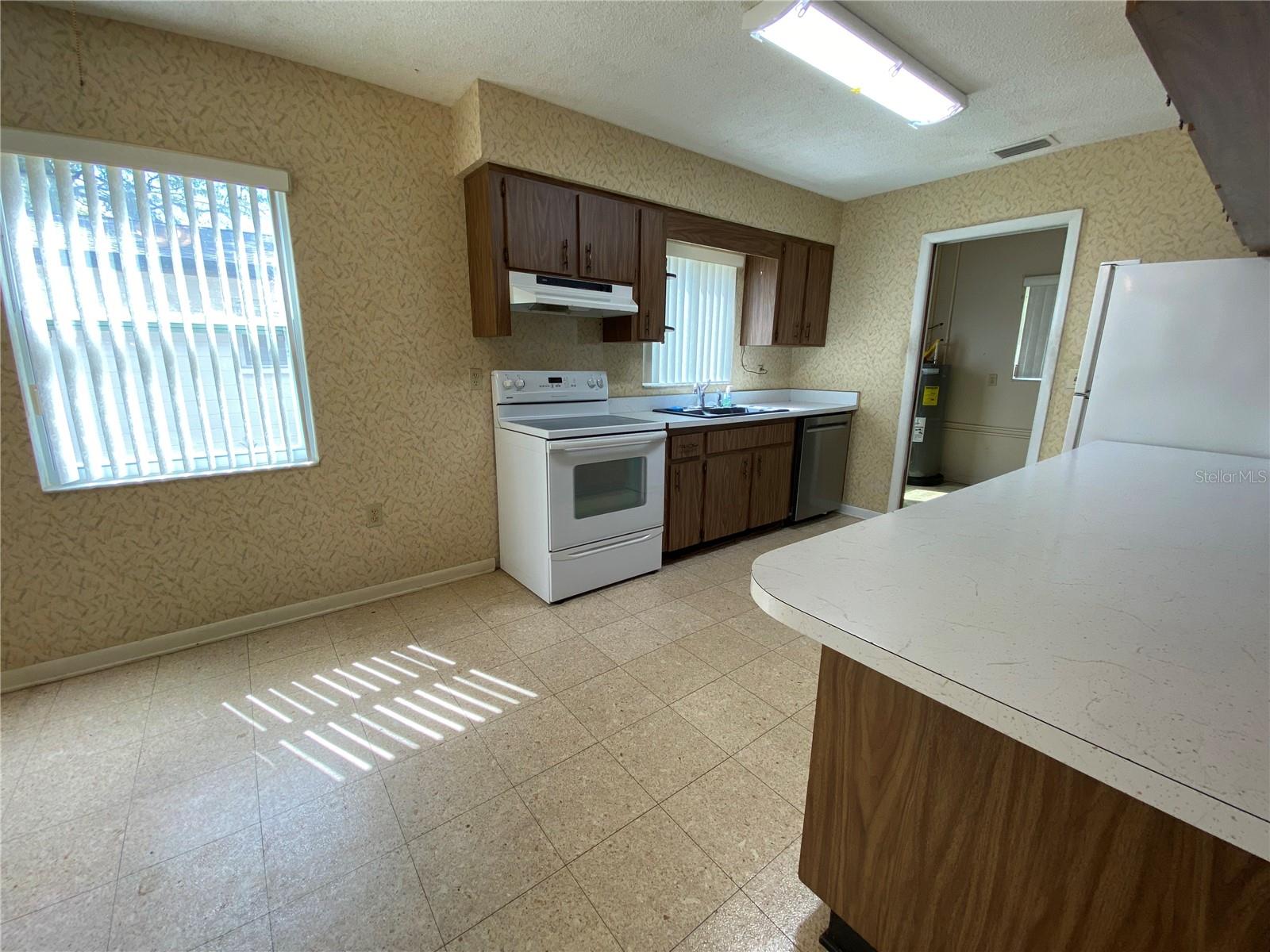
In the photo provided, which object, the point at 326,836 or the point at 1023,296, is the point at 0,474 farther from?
the point at 1023,296

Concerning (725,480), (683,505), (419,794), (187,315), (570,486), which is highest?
(187,315)

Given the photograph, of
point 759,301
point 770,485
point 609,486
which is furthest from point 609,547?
point 759,301

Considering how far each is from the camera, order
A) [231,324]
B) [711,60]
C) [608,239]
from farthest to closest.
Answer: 1. [608,239]
2. [231,324]
3. [711,60]

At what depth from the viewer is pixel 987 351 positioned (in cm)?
490

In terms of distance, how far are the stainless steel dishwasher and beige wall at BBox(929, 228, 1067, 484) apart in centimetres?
185

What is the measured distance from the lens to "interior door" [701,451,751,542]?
3322mm

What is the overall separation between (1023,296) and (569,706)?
5294 mm

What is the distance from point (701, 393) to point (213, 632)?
310 centimetres

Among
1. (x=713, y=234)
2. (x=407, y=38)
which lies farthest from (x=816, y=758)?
(x=713, y=234)

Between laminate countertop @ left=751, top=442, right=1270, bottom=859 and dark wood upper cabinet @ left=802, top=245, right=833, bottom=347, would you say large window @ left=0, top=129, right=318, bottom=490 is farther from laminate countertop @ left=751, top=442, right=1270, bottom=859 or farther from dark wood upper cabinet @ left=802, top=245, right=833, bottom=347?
dark wood upper cabinet @ left=802, top=245, right=833, bottom=347

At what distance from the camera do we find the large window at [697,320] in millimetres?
3588

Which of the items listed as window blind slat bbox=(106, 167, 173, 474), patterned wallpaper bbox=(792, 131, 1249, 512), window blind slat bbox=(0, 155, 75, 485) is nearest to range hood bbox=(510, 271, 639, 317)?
window blind slat bbox=(106, 167, 173, 474)

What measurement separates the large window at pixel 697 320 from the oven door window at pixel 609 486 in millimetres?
937

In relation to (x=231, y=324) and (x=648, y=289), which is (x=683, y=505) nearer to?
(x=648, y=289)
